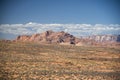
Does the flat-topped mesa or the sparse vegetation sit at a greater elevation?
the flat-topped mesa

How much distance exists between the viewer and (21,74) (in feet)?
67.9

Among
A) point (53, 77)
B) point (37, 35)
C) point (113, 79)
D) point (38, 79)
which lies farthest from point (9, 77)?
point (37, 35)

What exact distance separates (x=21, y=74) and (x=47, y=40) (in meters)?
91.9

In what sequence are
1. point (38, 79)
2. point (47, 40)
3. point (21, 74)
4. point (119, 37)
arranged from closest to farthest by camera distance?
point (38, 79), point (21, 74), point (47, 40), point (119, 37)

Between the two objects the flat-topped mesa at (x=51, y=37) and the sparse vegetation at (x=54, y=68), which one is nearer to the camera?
the sparse vegetation at (x=54, y=68)

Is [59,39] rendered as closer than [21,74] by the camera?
No

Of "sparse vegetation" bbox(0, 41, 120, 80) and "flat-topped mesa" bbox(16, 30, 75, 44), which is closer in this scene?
"sparse vegetation" bbox(0, 41, 120, 80)

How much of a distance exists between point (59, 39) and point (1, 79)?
95.1m

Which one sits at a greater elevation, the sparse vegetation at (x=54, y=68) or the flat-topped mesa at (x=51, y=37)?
the flat-topped mesa at (x=51, y=37)

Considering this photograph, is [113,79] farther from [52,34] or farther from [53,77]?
[52,34]

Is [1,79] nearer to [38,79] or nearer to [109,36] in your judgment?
[38,79]

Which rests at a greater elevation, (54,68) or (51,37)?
(51,37)

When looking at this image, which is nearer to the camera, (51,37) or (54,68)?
(54,68)

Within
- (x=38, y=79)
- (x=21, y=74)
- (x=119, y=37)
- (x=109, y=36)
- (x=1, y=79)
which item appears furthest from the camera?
(x=109, y=36)
